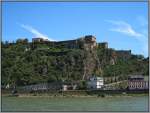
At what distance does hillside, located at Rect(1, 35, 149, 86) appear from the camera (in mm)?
33994

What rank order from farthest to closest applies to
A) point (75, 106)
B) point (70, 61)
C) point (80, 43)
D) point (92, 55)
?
point (80, 43), point (92, 55), point (70, 61), point (75, 106)

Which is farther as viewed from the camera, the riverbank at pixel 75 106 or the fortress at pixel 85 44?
the fortress at pixel 85 44

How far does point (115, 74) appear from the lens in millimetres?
34906

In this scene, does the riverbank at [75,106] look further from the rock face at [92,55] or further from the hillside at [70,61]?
the rock face at [92,55]

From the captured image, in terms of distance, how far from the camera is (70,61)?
36.6 meters

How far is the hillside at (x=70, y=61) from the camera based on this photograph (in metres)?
34.0

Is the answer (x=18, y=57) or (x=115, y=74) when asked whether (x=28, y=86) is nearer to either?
(x=18, y=57)

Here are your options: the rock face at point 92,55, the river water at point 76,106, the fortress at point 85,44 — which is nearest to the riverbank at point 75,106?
the river water at point 76,106

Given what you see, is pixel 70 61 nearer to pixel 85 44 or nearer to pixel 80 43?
pixel 85 44

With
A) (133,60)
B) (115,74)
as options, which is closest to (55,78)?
(115,74)

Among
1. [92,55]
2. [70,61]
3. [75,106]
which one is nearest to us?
[75,106]

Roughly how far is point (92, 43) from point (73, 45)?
2073 mm

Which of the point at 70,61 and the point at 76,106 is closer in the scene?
the point at 76,106

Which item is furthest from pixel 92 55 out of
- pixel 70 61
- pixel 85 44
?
pixel 70 61
